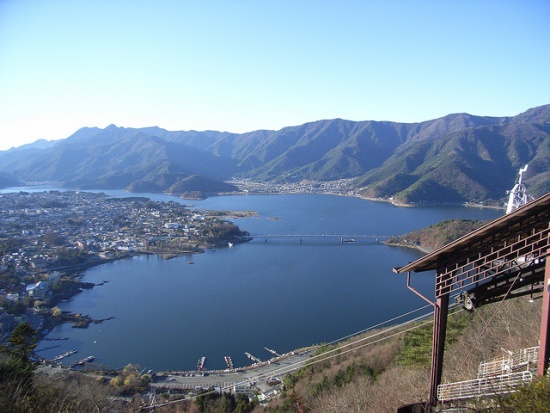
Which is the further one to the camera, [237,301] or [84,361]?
[237,301]

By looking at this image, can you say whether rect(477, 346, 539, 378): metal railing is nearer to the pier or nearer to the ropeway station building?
the ropeway station building

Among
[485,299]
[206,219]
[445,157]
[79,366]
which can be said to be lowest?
[79,366]

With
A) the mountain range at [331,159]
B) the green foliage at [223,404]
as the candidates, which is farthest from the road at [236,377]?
the mountain range at [331,159]

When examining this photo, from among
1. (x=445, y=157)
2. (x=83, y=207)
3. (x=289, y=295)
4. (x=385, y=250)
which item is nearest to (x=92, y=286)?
(x=289, y=295)

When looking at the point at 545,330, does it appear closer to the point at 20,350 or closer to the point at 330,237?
the point at 20,350

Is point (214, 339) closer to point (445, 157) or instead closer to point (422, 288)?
point (422, 288)

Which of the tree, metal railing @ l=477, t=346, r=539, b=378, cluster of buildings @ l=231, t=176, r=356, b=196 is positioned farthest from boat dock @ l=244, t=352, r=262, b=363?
cluster of buildings @ l=231, t=176, r=356, b=196

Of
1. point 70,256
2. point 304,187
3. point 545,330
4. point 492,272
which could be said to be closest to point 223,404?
point 492,272
